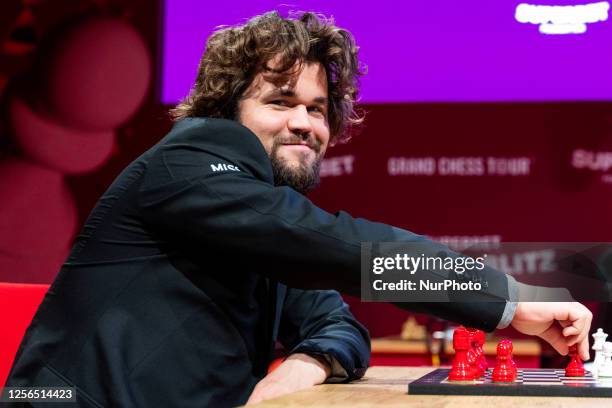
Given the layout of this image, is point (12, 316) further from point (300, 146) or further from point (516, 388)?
point (516, 388)

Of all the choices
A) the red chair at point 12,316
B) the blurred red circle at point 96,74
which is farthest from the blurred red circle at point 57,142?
the red chair at point 12,316

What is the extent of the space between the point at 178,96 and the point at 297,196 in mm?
3129

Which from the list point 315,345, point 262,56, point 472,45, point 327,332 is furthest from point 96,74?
point 315,345

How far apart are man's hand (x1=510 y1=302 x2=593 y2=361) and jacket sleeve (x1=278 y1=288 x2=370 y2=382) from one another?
1.22 feet

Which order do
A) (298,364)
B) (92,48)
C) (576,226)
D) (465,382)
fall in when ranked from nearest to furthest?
1. (465,382)
2. (298,364)
3. (576,226)
4. (92,48)

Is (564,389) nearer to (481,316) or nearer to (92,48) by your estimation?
(481,316)

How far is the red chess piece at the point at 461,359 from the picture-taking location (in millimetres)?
1652

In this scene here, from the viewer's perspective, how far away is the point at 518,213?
454cm

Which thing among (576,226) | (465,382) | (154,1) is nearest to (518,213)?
(576,226)

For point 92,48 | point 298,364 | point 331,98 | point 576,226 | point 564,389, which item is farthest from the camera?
point 92,48

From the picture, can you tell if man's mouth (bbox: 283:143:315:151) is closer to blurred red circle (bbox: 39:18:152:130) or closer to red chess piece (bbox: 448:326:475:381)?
red chess piece (bbox: 448:326:475:381)

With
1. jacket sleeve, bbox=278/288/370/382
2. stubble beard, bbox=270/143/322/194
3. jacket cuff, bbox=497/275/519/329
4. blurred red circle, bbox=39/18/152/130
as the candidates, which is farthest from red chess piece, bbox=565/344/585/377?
blurred red circle, bbox=39/18/152/130

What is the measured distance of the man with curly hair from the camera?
61.9 inches

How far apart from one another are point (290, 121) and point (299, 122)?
0.02m
